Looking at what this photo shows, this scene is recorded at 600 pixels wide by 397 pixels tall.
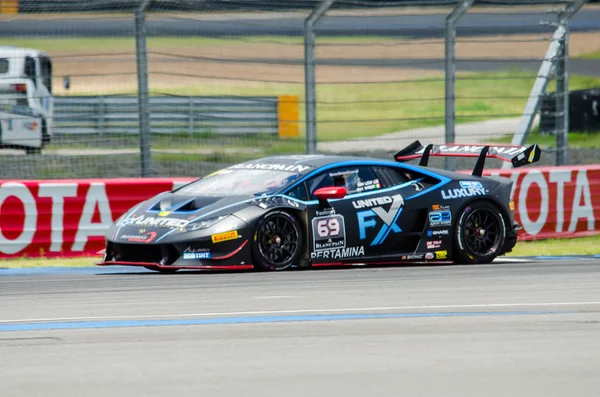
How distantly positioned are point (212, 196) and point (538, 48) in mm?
31853

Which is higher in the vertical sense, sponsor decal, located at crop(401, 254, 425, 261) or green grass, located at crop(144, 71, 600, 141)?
green grass, located at crop(144, 71, 600, 141)

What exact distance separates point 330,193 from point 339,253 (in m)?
0.54

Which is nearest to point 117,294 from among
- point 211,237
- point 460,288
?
point 211,237

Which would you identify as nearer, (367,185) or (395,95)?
(367,185)

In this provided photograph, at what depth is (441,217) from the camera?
11.4 m

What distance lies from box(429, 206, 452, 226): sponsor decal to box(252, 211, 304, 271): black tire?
1.42 metres

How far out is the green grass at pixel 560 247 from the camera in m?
13.3

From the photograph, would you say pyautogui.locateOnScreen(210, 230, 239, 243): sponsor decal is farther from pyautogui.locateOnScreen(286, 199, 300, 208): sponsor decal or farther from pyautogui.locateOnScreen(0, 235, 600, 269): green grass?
pyautogui.locateOnScreen(0, 235, 600, 269): green grass

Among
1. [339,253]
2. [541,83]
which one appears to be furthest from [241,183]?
[541,83]

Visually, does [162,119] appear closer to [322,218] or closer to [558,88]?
[322,218]

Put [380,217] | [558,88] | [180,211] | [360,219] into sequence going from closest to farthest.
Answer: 1. [180,211]
2. [360,219]
3. [380,217]
4. [558,88]

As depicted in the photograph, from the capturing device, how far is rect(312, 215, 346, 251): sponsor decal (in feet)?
35.0

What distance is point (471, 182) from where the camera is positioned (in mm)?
11711

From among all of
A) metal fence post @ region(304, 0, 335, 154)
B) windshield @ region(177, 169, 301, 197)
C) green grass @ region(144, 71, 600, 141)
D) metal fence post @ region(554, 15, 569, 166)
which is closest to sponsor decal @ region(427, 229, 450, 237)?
windshield @ region(177, 169, 301, 197)
